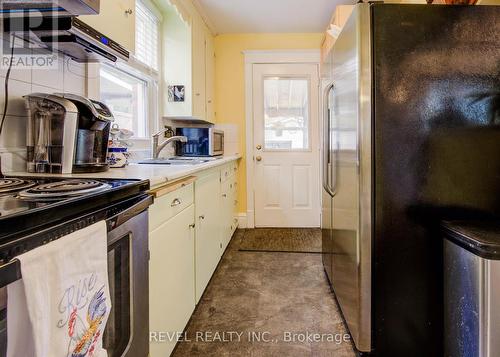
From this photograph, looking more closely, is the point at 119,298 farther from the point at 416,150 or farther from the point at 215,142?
the point at 215,142

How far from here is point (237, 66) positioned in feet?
12.5

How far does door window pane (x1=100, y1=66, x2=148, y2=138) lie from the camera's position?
2016 millimetres

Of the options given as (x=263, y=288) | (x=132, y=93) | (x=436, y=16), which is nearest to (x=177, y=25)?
(x=132, y=93)

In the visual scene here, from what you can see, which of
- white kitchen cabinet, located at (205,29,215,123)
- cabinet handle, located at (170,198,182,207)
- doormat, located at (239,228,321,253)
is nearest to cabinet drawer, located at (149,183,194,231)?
cabinet handle, located at (170,198,182,207)

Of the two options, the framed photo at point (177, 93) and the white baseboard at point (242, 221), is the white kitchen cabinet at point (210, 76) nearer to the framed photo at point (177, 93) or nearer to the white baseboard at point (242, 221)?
the framed photo at point (177, 93)

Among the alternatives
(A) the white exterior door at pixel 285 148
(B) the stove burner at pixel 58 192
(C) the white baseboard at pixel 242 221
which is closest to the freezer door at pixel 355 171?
(B) the stove burner at pixel 58 192

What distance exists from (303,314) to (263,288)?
403 mm

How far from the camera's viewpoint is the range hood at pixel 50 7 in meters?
0.96

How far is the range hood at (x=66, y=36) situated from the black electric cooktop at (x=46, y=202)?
1.92ft

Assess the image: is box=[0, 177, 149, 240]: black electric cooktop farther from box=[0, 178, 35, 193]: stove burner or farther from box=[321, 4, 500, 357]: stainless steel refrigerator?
box=[321, 4, 500, 357]: stainless steel refrigerator

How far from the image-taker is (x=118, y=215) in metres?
0.79

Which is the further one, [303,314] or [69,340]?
[303,314]

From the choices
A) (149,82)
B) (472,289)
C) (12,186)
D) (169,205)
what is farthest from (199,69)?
(472,289)

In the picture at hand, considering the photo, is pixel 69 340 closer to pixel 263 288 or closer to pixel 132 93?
pixel 263 288
